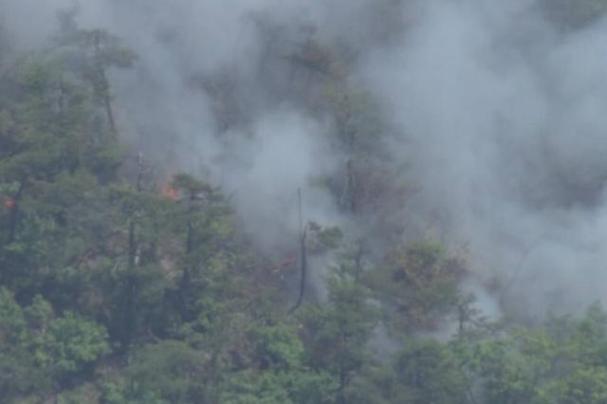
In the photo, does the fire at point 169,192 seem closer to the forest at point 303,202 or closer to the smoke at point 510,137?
the forest at point 303,202

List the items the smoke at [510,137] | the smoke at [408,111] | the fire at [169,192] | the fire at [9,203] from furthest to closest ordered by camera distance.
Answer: the smoke at [408,111] → the smoke at [510,137] → the fire at [169,192] → the fire at [9,203]

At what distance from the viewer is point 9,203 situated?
1310 inches

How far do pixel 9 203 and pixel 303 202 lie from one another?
272 inches

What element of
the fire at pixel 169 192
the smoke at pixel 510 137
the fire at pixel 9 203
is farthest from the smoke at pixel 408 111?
the fire at pixel 9 203

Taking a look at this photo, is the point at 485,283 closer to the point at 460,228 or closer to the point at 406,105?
the point at 460,228

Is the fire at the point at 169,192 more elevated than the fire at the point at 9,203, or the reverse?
the fire at the point at 169,192

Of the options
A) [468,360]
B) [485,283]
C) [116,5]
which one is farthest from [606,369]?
[116,5]

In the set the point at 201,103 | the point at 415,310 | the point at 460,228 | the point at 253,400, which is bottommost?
the point at 253,400

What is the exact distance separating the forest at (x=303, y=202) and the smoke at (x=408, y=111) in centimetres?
6

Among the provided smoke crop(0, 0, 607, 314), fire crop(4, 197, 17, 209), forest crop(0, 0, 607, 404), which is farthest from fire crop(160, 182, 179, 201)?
fire crop(4, 197, 17, 209)

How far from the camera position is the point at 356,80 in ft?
128

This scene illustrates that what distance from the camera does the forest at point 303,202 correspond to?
103 ft

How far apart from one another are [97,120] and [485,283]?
969 cm

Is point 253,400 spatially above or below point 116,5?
below
